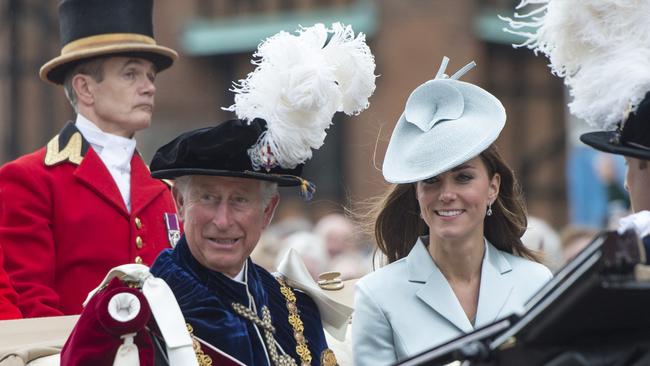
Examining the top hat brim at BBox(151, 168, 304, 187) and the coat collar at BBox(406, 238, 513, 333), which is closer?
the top hat brim at BBox(151, 168, 304, 187)

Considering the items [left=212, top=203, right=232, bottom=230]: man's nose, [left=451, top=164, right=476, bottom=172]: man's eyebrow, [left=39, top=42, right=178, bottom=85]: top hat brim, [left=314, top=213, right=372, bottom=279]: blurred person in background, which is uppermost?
[left=39, top=42, right=178, bottom=85]: top hat brim

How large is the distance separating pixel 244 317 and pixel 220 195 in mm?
394

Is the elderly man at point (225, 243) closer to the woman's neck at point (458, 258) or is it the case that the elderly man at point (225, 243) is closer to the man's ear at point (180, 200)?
the man's ear at point (180, 200)

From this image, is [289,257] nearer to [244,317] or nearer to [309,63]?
[244,317]

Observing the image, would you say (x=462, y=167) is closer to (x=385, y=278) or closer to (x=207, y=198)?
(x=385, y=278)

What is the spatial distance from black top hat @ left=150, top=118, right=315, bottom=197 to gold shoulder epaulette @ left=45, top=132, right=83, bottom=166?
1282mm

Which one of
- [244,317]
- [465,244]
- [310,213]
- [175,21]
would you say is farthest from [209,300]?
[175,21]

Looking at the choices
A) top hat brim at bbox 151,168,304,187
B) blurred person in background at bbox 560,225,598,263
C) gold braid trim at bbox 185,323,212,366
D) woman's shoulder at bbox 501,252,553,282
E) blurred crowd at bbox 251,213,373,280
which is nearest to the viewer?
gold braid trim at bbox 185,323,212,366

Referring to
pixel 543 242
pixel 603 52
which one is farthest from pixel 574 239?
pixel 603 52

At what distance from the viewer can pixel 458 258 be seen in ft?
14.6

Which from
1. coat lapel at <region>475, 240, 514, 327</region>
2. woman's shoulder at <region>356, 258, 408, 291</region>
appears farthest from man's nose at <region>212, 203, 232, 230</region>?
coat lapel at <region>475, 240, 514, 327</region>

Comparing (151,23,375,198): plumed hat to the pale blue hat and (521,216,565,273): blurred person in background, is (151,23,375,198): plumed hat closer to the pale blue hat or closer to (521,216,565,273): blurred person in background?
the pale blue hat

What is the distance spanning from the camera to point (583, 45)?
3.98 meters

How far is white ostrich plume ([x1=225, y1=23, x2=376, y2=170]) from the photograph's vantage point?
4.11 metres
